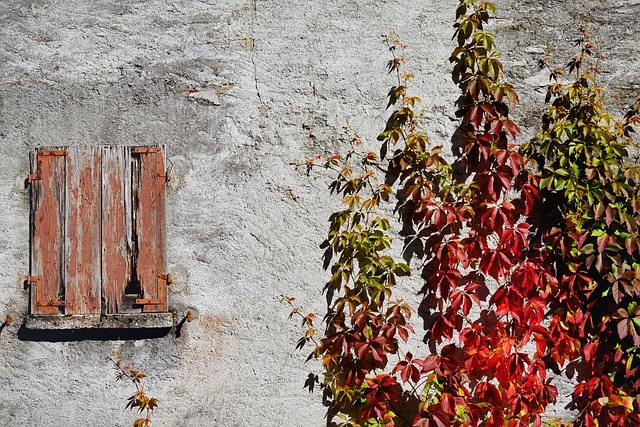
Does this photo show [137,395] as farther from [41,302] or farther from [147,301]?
[41,302]

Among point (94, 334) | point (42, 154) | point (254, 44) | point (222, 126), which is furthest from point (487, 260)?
point (42, 154)

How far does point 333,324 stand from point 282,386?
415 millimetres

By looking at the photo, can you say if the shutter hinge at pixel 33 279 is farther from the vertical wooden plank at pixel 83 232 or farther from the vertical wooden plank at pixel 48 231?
the vertical wooden plank at pixel 83 232

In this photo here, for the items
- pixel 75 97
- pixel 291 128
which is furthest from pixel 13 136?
pixel 291 128

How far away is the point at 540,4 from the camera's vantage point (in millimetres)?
2980

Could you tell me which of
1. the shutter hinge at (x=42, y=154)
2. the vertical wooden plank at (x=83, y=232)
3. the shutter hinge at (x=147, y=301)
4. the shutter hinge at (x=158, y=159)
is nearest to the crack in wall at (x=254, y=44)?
the shutter hinge at (x=158, y=159)

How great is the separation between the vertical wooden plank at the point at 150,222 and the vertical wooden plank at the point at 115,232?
0.15 ft

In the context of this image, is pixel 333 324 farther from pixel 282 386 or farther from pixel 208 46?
pixel 208 46

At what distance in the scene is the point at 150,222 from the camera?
2875 mm

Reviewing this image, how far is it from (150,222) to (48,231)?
513 mm

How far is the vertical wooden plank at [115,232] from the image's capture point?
284 centimetres

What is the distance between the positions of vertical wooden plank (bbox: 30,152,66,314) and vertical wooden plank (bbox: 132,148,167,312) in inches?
14.8

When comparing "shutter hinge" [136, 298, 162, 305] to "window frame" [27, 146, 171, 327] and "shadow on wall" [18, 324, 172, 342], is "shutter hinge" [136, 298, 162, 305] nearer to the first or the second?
"window frame" [27, 146, 171, 327]

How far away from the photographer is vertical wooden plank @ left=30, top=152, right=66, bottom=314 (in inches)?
112
